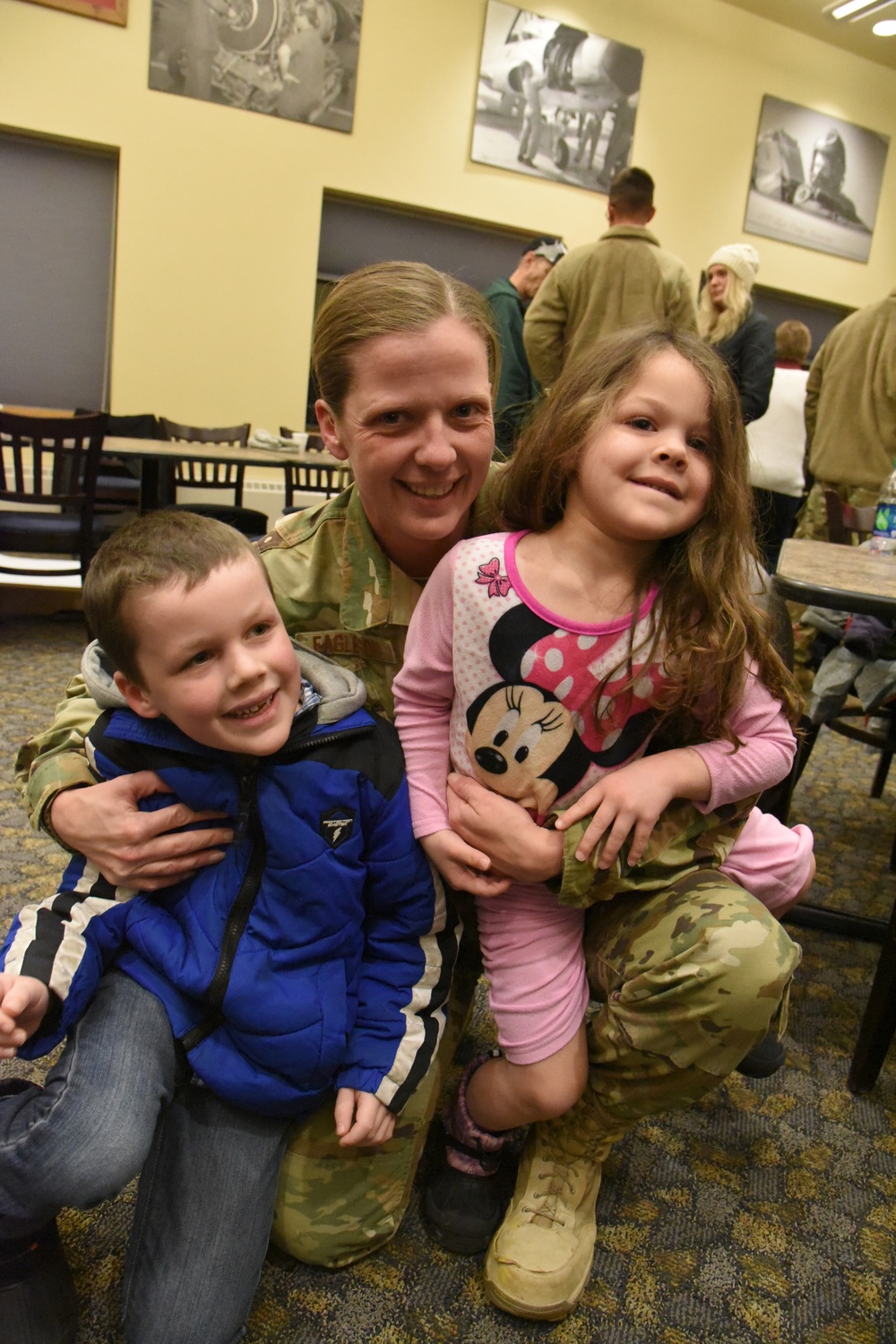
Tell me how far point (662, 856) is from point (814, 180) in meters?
7.72

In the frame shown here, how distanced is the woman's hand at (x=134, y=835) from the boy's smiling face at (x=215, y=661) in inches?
4.0

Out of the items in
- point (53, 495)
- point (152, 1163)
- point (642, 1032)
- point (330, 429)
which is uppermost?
point (330, 429)

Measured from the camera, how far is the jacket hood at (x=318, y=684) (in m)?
0.99

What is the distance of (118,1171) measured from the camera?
86cm

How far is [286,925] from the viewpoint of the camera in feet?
3.14

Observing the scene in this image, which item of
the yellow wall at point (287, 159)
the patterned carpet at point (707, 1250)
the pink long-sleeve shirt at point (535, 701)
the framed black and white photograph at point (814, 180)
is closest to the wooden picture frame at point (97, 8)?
the yellow wall at point (287, 159)

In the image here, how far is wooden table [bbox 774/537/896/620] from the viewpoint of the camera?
1.24 meters

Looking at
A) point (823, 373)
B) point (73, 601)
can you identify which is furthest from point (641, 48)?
point (73, 601)

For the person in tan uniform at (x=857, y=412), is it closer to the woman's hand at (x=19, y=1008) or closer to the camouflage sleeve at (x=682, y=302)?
the camouflage sleeve at (x=682, y=302)

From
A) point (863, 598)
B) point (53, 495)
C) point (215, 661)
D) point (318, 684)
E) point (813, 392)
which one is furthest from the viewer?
point (813, 392)

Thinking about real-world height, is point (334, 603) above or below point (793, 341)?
below

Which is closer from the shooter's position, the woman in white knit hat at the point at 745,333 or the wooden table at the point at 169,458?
the woman in white knit hat at the point at 745,333

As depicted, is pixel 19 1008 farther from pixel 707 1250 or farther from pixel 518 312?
pixel 518 312

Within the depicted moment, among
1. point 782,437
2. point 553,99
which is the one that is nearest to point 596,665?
point 782,437
